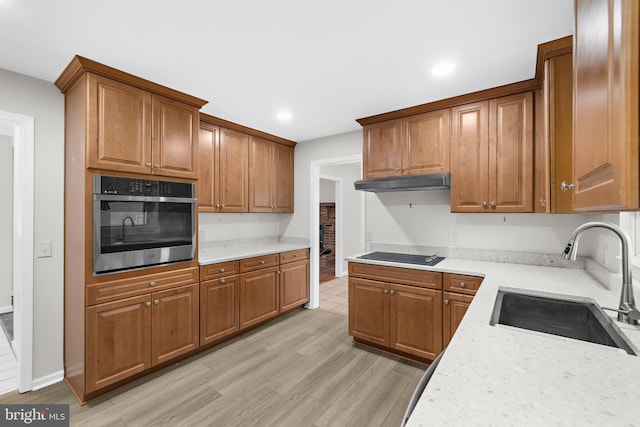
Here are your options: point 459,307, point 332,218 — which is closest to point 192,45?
point 459,307

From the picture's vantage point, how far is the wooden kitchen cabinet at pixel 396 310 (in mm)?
2492

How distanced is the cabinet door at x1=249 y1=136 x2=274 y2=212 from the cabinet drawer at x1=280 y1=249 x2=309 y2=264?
658 millimetres

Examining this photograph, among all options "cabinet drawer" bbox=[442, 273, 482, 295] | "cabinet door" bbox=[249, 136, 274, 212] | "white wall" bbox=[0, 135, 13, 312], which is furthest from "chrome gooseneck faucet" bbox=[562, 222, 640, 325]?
"white wall" bbox=[0, 135, 13, 312]

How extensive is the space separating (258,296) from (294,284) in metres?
0.63

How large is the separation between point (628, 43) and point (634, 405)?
810mm

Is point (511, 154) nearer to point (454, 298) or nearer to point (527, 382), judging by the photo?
point (454, 298)

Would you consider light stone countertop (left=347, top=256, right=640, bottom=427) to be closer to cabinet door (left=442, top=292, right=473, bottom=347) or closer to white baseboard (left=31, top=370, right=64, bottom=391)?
cabinet door (left=442, top=292, right=473, bottom=347)

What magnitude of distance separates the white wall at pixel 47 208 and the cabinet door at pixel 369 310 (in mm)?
2496

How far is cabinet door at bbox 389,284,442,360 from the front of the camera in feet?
8.11

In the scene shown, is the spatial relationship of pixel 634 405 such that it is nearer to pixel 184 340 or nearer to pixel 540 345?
pixel 540 345

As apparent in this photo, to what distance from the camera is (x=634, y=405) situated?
2.28ft

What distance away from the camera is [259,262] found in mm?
3346

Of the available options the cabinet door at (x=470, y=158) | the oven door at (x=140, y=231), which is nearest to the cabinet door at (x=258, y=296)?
the oven door at (x=140, y=231)

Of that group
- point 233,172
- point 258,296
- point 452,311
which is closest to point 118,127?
point 233,172
